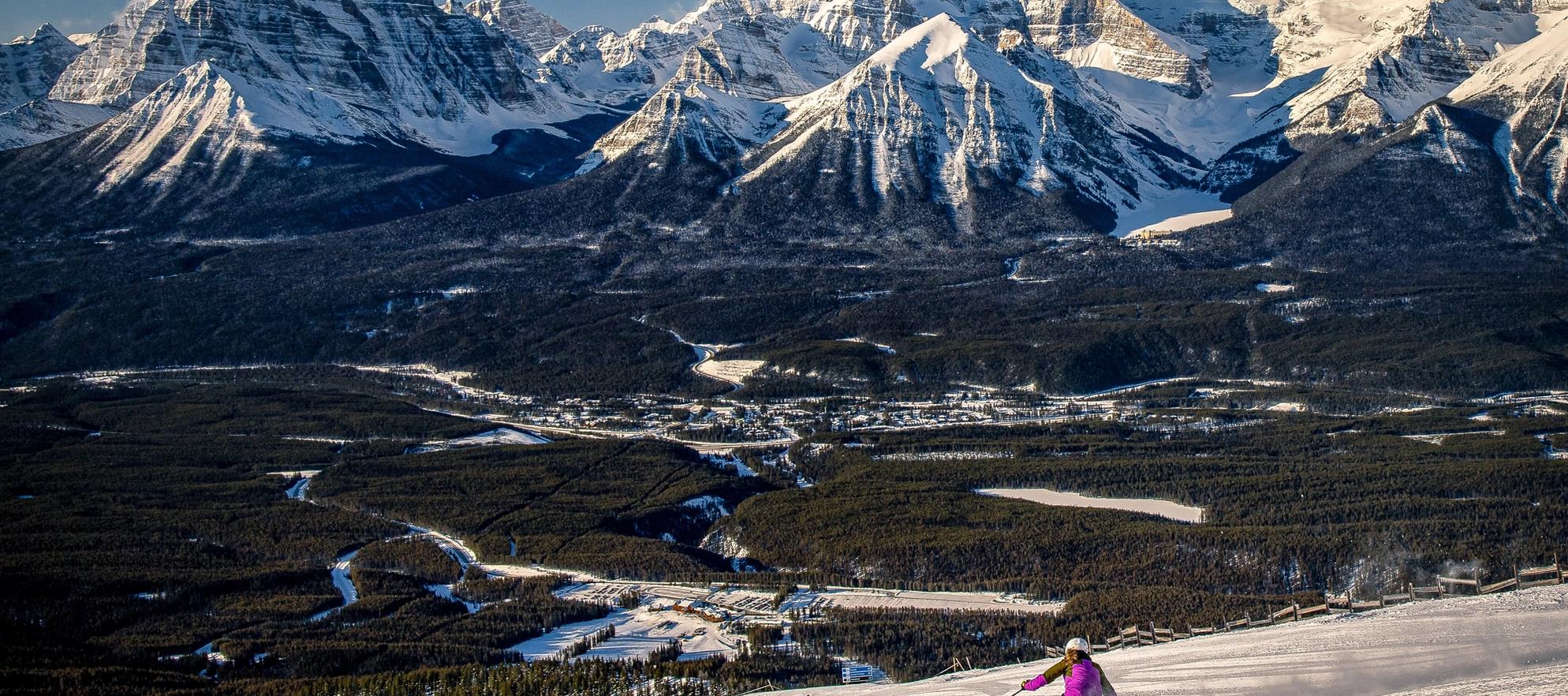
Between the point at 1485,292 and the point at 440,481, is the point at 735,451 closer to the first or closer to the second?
the point at 440,481

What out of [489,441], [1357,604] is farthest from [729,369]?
[1357,604]

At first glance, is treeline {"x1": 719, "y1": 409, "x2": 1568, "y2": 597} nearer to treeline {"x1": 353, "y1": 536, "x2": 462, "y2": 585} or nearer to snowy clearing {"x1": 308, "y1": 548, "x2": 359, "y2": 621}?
treeline {"x1": 353, "y1": 536, "x2": 462, "y2": 585}

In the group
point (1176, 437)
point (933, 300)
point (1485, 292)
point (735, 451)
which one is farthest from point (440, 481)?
point (1485, 292)

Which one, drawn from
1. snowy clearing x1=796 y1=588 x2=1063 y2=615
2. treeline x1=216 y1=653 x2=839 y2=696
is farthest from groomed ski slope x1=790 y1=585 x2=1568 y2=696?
snowy clearing x1=796 y1=588 x2=1063 y2=615

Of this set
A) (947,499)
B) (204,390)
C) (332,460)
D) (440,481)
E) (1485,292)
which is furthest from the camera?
(1485,292)

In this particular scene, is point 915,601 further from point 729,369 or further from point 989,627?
point 729,369

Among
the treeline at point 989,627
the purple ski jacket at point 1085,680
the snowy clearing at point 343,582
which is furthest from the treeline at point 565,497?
the purple ski jacket at point 1085,680
